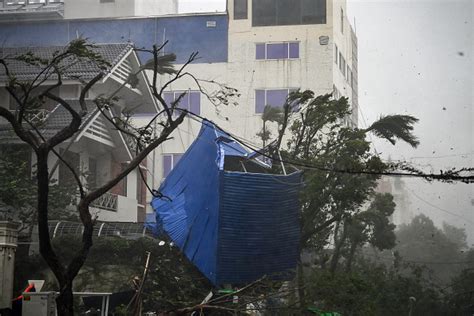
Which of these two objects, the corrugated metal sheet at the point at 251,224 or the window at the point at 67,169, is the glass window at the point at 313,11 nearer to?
the window at the point at 67,169

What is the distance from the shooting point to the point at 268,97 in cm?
2506

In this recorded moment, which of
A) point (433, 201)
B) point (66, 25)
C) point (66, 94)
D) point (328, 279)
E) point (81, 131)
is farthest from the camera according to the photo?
point (66, 25)

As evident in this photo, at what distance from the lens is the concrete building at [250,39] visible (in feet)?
83.1

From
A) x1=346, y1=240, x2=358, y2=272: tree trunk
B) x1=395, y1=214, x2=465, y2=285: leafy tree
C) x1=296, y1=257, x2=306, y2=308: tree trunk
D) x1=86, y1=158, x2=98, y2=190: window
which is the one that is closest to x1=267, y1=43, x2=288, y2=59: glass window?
x1=395, y1=214, x2=465, y2=285: leafy tree

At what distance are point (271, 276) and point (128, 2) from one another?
16.0 m

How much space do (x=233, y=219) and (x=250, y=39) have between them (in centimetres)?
1208

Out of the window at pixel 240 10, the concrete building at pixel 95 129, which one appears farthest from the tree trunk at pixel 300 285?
the window at pixel 240 10

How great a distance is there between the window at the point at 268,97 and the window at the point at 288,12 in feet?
8.64

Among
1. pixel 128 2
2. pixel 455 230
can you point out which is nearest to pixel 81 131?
pixel 128 2

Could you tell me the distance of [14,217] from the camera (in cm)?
1689

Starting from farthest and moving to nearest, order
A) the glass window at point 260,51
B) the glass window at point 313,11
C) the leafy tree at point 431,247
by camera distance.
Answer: the glass window at point 260,51
the glass window at point 313,11
the leafy tree at point 431,247

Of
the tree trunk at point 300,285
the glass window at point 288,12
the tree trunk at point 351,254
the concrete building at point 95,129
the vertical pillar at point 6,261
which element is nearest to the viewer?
the vertical pillar at point 6,261

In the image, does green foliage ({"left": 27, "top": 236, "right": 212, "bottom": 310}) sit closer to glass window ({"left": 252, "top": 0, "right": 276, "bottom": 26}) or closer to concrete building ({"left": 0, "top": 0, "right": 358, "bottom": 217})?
concrete building ({"left": 0, "top": 0, "right": 358, "bottom": 217})

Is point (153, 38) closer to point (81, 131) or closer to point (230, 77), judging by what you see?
point (230, 77)
